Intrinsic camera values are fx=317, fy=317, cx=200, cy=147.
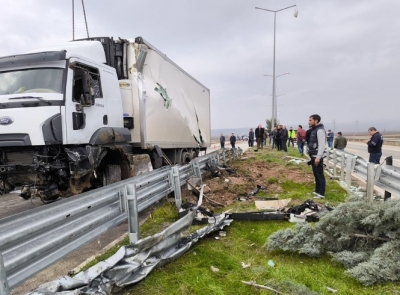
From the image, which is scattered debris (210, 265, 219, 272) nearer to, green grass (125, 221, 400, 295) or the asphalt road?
green grass (125, 221, 400, 295)

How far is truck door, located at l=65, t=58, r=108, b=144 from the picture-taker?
557 cm

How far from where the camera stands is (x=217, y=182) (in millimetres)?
7883

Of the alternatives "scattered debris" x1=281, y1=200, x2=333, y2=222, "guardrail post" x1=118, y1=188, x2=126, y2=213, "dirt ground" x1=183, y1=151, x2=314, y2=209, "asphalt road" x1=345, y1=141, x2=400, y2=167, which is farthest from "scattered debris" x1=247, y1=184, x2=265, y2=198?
"asphalt road" x1=345, y1=141, x2=400, y2=167

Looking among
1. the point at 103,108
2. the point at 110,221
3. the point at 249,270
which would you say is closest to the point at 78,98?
the point at 103,108

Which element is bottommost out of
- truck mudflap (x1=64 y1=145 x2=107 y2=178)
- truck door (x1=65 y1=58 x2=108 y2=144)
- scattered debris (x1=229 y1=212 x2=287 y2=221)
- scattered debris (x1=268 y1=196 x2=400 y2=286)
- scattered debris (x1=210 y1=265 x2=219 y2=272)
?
scattered debris (x1=210 y1=265 x2=219 y2=272)

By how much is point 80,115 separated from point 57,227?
3.51 meters

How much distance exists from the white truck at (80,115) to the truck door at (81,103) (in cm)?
2

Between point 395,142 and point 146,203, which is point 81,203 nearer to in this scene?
point 146,203

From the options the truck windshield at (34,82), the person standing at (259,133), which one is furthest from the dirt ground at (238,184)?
the person standing at (259,133)

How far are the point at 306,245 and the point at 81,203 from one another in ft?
7.82

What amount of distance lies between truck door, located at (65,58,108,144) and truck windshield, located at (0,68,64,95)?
196mm

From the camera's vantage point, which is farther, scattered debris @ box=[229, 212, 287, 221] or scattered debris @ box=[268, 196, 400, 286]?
scattered debris @ box=[229, 212, 287, 221]

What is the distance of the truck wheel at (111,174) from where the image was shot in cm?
663

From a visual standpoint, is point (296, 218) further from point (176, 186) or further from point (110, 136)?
point (110, 136)
